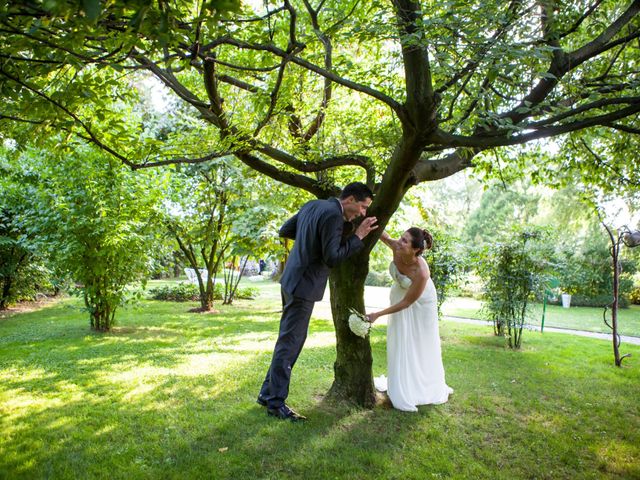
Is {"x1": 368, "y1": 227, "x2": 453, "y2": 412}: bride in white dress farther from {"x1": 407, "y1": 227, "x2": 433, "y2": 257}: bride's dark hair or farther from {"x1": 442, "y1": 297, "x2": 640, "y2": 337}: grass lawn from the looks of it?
{"x1": 442, "y1": 297, "x2": 640, "y2": 337}: grass lawn

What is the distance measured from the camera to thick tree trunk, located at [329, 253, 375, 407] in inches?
187

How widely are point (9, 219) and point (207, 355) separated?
7999 mm

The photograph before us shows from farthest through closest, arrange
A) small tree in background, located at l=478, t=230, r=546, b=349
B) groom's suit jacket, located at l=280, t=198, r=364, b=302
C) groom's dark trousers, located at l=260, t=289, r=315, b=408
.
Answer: small tree in background, located at l=478, t=230, r=546, b=349
groom's dark trousers, located at l=260, t=289, r=315, b=408
groom's suit jacket, located at l=280, t=198, r=364, b=302

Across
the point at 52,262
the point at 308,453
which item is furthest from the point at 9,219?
the point at 308,453

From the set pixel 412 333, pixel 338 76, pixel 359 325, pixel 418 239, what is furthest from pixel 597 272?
pixel 338 76

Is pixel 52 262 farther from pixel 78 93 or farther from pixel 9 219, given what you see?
pixel 78 93

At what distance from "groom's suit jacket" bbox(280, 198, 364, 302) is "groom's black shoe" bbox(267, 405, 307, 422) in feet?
3.52

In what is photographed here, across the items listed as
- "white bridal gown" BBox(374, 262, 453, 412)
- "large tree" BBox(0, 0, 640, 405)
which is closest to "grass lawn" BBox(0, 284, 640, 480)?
"white bridal gown" BBox(374, 262, 453, 412)

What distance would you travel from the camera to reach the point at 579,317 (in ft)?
49.9

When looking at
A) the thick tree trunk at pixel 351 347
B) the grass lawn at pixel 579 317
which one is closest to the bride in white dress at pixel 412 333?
the thick tree trunk at pixel 351 347

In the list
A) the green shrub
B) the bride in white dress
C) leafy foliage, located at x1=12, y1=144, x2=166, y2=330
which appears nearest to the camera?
the bride in white dress

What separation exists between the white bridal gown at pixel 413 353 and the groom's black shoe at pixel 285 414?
1.15 m

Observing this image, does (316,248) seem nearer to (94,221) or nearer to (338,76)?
(338,76)

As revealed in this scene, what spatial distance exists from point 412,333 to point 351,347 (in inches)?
31.3
